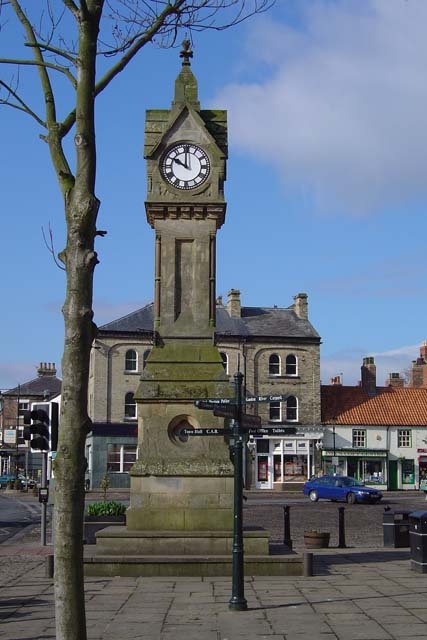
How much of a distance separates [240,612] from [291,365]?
50.3 m

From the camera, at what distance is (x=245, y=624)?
1127 centimetres

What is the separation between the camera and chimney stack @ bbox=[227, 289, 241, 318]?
63.2 m

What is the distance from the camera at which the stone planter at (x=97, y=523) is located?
21266mm

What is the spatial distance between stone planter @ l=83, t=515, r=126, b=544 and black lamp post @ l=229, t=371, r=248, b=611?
881 centimetres

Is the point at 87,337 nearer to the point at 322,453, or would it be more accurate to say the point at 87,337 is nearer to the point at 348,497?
the point at 348,497

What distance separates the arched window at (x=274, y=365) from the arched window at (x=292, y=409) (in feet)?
6.58

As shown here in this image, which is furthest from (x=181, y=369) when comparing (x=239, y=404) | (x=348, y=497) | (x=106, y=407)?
(x=106, y=407)

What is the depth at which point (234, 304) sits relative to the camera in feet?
208

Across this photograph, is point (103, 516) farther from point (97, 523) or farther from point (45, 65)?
point (45, 65)

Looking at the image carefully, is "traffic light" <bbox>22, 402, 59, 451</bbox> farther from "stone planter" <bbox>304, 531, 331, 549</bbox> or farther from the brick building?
the brick building

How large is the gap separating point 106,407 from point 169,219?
42.6 metres

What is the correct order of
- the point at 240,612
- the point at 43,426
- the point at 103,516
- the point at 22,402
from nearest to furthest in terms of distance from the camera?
the point at 240,612, the point at 43,426, the point at 103,516, the point at 22,402

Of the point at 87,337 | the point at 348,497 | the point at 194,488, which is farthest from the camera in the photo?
the point at 348,497

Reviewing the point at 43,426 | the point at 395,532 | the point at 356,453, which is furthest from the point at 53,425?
the point at 356,453
